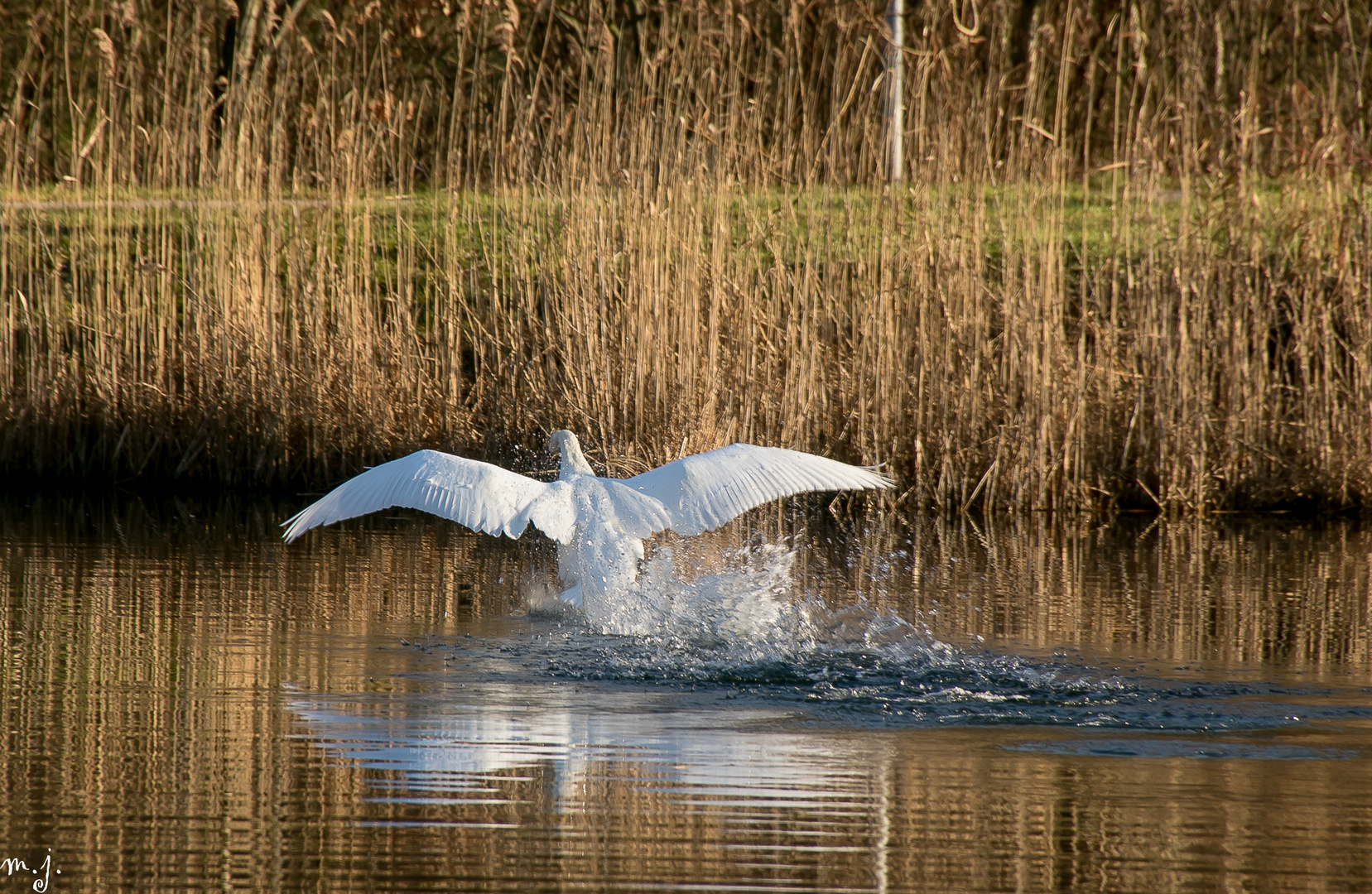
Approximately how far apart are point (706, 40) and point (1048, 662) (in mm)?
4681

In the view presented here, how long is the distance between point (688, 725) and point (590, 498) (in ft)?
5.60

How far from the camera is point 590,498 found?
6180mm

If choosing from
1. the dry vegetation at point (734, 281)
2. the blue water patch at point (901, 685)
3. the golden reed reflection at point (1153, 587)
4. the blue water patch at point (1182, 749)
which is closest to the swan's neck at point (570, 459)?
the blue water patch at point (901, 685)

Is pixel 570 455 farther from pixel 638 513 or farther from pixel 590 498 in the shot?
pixel 638 513

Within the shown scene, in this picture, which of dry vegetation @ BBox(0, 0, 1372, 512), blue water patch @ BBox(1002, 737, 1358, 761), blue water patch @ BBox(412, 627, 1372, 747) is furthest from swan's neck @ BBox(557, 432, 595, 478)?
blue water patch @ BBox(1002, 737, 1358, 761)

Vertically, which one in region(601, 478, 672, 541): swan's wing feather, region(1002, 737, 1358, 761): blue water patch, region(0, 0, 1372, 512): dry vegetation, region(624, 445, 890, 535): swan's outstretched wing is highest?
region(0, 0, 1372, 512): dry vegetation

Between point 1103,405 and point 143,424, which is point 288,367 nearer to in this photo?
point 143,424

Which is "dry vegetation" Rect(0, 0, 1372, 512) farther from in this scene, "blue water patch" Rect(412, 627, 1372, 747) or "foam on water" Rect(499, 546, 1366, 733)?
"blue water patch" Rect(412, 627, 1372, 747)

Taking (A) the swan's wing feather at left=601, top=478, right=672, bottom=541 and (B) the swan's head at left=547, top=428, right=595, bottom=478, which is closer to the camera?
(A) the swan's wing feather at left=601, top=478, right=672, bottom=541

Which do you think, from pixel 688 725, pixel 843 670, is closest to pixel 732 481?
pixel 843 670

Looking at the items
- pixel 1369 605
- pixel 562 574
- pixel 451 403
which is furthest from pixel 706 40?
pixel 1369 605

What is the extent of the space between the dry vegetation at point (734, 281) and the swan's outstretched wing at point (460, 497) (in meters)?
2.62

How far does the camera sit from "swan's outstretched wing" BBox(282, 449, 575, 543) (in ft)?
19.7

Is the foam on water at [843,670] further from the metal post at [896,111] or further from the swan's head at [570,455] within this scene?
the metal post at [896,111]
